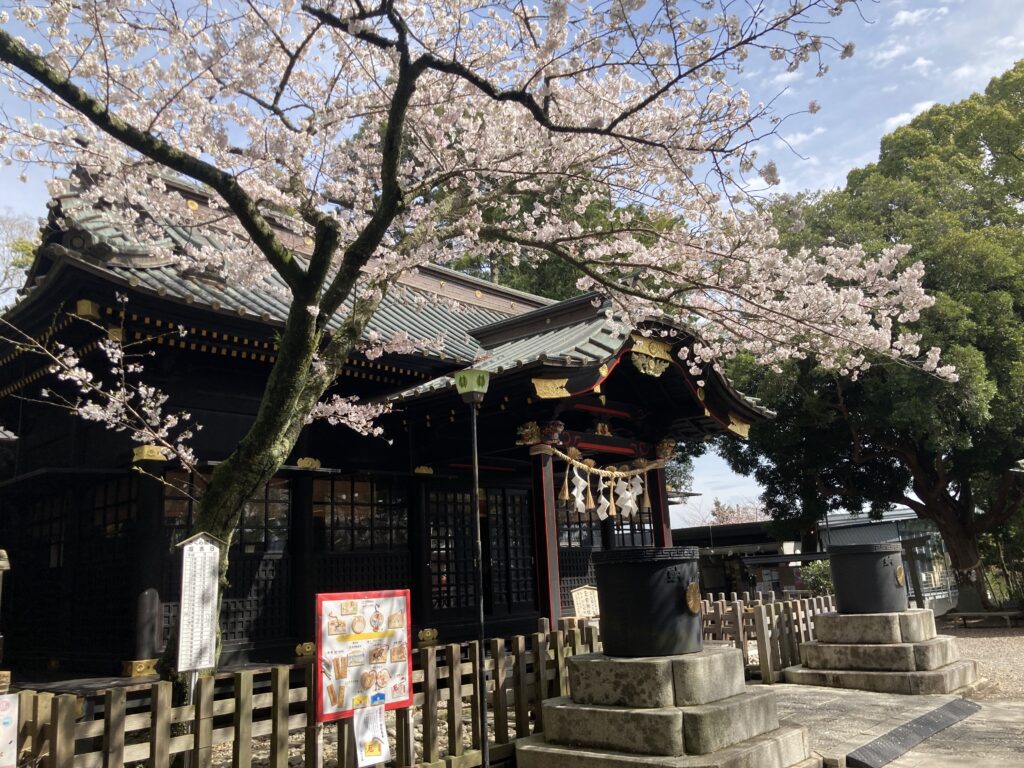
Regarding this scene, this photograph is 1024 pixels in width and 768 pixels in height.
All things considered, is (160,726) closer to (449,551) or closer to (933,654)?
(449,551)

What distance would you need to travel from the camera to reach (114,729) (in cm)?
395

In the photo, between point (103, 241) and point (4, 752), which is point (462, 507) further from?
point (4, 752)

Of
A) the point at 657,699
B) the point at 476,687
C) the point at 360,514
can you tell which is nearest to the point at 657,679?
the point at 657,699

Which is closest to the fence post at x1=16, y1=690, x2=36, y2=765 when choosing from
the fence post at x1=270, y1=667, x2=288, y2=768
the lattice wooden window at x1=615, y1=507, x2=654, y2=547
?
the fence post at x1=270, y1=667, x2=288, y2=768

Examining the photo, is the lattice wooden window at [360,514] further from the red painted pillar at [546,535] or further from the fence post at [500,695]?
the fence post at [500,695]

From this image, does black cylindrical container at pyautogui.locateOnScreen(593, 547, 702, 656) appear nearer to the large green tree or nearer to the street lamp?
the street lamp

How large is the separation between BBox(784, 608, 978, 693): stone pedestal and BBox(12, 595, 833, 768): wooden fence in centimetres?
372

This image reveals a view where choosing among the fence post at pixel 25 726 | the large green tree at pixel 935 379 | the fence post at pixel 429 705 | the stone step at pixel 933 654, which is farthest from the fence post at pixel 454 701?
the large green tree at pixel 935 379

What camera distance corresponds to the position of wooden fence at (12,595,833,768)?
3877 millimetres

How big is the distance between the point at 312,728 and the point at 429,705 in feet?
2.79

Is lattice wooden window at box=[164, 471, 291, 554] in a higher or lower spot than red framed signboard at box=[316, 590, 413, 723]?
higher

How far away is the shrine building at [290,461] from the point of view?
8.34 m

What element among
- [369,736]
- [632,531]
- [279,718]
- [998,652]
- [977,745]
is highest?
[632,531]

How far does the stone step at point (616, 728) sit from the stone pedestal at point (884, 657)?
4551 mm
